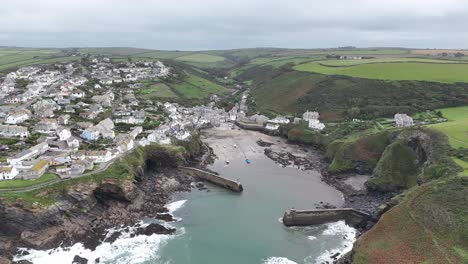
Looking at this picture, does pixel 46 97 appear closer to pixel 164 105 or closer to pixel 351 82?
pixel 164 105

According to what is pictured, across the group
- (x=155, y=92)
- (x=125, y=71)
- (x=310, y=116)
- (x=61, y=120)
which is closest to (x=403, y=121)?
(x=310, y=116)

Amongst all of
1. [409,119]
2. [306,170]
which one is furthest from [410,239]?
[409,119]

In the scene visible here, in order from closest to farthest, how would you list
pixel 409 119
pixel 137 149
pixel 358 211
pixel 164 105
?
pixel 358 211 → pixel 137 149 → pixel 409 119 → pixel 164 105

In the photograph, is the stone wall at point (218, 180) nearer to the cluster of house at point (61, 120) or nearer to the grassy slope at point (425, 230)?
the cluster of house at point (61, 120)

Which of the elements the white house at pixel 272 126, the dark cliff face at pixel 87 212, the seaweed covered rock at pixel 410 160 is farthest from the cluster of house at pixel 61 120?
the seaweed covered rock at pixel 410 160

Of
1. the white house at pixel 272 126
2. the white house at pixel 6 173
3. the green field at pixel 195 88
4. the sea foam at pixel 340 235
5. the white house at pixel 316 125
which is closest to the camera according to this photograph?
the sea foam at pixel 340 235

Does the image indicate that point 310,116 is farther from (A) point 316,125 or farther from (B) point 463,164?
(B) point 463,164
